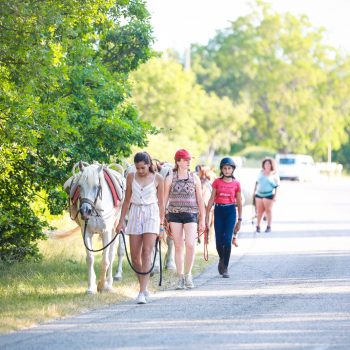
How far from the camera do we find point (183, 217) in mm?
16141

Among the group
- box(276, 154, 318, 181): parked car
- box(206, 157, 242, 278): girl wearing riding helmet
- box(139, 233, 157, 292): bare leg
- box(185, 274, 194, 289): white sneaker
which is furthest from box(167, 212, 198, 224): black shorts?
box(276, 154, 318, 181): parked car

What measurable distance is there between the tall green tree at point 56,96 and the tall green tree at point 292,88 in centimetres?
7662

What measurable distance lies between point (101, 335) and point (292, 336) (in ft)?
6.25

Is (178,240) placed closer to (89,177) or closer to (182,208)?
(182,208)

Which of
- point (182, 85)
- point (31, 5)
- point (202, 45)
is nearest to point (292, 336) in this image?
point (31, 5)

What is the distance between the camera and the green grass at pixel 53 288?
531 inches

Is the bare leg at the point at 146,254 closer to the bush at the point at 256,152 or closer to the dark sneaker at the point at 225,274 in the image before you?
the dark sneaker at the point at 225,274

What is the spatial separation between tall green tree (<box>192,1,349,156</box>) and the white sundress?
85.9m

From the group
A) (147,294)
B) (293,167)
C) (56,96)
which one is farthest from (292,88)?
(147,294)

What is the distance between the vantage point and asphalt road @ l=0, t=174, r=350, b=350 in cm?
1111

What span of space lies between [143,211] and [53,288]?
8.24 ft

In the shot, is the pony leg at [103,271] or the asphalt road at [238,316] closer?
the asphalt road at [238,316]

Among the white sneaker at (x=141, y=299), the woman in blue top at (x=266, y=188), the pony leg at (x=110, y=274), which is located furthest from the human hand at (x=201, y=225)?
the woman in blue top at (x=266, y=188)

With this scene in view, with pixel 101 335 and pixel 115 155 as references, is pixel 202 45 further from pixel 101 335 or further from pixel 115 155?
pixel 101 335
